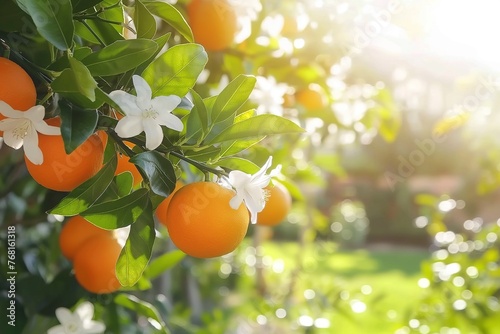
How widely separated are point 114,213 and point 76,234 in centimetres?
34

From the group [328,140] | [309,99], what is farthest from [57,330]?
[328,140]

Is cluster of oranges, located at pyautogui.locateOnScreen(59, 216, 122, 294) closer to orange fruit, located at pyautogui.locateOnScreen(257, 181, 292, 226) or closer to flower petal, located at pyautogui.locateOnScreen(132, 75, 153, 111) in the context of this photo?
orange fruit, located at pyautogui.locateOnScreen(257, 181, 292, 226)

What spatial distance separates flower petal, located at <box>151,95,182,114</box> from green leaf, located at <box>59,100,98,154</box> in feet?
0.15

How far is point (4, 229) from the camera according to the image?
3.83ft

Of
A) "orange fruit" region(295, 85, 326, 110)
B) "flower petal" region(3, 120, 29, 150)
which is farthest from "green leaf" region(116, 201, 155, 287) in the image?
"orange fruit" region(295, 85, 326, 110)

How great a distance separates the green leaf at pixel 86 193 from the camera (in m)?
0.50

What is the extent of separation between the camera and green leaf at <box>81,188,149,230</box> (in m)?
0.50

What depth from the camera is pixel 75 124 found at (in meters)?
0.46

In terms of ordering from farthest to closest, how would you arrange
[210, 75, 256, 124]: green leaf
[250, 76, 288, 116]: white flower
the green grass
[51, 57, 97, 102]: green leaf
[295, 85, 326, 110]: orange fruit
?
the green grass → [295, 85, 326, 110]: orange fruit → [250, 76, 288, 116]: white flower → [210, 75, 256, 124]: green leaf → [51, 57, 97, 102]: green leaf

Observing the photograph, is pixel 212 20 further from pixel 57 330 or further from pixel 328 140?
pixel 328 140

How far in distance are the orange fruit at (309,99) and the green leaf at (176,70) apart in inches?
23.1

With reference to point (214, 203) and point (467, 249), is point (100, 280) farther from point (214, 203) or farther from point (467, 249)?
point (467, 249)

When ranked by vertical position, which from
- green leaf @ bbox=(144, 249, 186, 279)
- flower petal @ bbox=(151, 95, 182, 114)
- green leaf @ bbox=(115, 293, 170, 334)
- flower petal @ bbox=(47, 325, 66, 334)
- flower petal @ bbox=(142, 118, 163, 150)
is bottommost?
green leaf @ bbox=(144, 249, 186, 279)

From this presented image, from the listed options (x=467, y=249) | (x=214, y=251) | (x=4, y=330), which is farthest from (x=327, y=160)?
(x=214, y=251)
